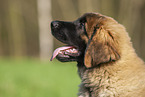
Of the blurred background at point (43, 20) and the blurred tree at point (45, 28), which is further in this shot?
the blurred tree at point (45, 28)

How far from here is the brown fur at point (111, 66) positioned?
10.2ft

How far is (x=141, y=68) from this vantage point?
3221mm

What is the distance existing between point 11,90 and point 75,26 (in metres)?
2.80

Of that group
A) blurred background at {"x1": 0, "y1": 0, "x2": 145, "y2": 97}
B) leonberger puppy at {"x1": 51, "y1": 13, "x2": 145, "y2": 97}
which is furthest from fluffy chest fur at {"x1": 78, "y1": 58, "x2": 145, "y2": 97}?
blurred background at {"x1": 0, "y1": 0, "x2": 145, "y2": 97}

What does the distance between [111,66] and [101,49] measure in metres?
0.24

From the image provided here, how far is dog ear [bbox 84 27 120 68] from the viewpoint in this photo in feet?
10.1

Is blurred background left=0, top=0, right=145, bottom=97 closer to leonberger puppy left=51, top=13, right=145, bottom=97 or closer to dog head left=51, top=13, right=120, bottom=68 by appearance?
dog head left=51, top=13, right=120, bottom=68

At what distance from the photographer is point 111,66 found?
125 inches

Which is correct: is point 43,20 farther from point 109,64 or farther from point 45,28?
point 109,64

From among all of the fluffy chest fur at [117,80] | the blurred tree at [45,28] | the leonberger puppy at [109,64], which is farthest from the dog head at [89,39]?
the blurred tree at [45,28]

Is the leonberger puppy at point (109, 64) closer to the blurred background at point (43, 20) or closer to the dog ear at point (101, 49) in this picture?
the dog ear at point (101, 49)

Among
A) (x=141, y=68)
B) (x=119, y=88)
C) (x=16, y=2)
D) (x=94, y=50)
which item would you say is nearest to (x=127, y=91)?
(x=119, y=88)

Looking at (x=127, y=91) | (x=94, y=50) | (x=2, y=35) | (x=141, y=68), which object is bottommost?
(x=2, y=35)

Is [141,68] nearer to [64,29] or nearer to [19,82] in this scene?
[64,29]
